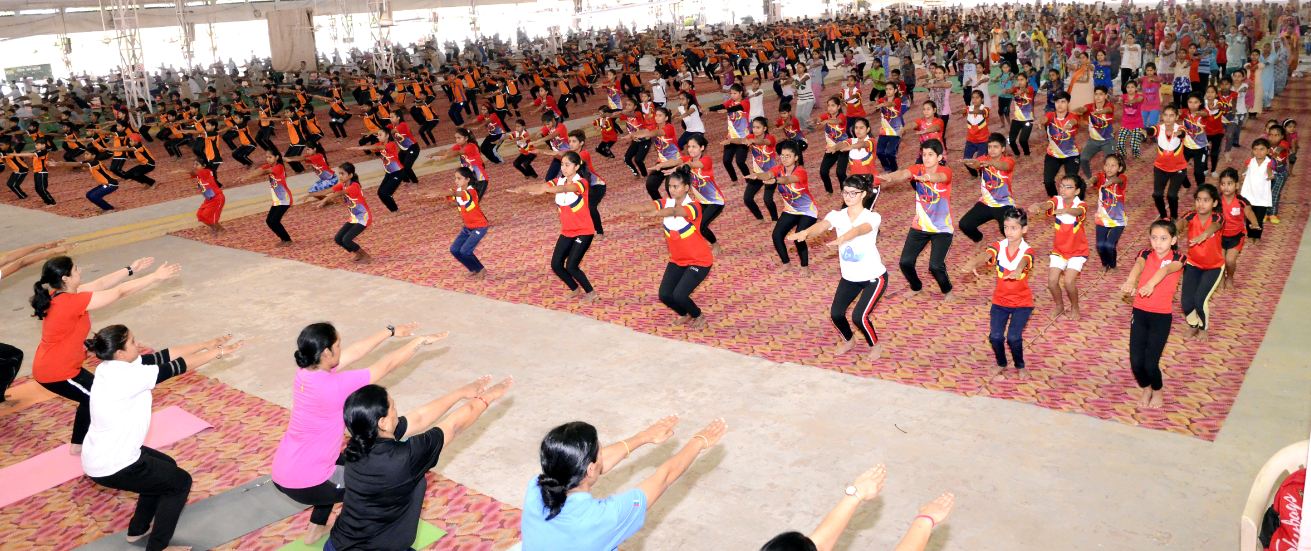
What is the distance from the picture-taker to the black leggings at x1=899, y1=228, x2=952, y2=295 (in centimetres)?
642

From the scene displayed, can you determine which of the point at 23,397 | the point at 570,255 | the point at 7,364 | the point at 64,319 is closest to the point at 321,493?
the point at 64,319

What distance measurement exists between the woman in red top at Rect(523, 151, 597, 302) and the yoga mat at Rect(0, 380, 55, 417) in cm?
329

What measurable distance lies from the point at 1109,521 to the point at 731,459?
1587 mm

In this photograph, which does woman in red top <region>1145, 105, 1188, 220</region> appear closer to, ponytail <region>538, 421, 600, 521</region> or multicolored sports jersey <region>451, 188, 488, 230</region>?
multicolored sports jersey <region>451, 188, 488, 230</region>

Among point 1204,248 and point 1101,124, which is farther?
point 1101,124

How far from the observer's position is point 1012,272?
4.90 m

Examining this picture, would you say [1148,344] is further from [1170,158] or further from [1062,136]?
[1062,136]

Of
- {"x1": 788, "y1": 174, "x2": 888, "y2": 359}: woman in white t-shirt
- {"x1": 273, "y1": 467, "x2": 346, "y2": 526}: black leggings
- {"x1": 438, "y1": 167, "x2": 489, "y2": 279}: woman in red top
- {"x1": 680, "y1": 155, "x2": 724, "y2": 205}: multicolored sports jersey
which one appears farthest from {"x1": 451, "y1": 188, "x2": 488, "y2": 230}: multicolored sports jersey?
{"x1": 273, "y1": 467, "x2": 346, "y2": 526}: black leggings

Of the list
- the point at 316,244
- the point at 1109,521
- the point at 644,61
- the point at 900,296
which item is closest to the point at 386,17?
the point at 644,61

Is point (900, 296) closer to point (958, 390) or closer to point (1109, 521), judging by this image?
point (958, 390)

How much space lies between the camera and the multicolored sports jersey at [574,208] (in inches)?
266

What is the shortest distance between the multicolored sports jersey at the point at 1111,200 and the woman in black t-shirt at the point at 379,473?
5187 mm

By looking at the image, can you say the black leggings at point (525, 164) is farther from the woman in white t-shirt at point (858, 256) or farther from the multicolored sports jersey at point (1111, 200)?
the multicolored sports jersey at point (1111, 200)

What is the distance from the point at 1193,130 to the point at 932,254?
347cm
